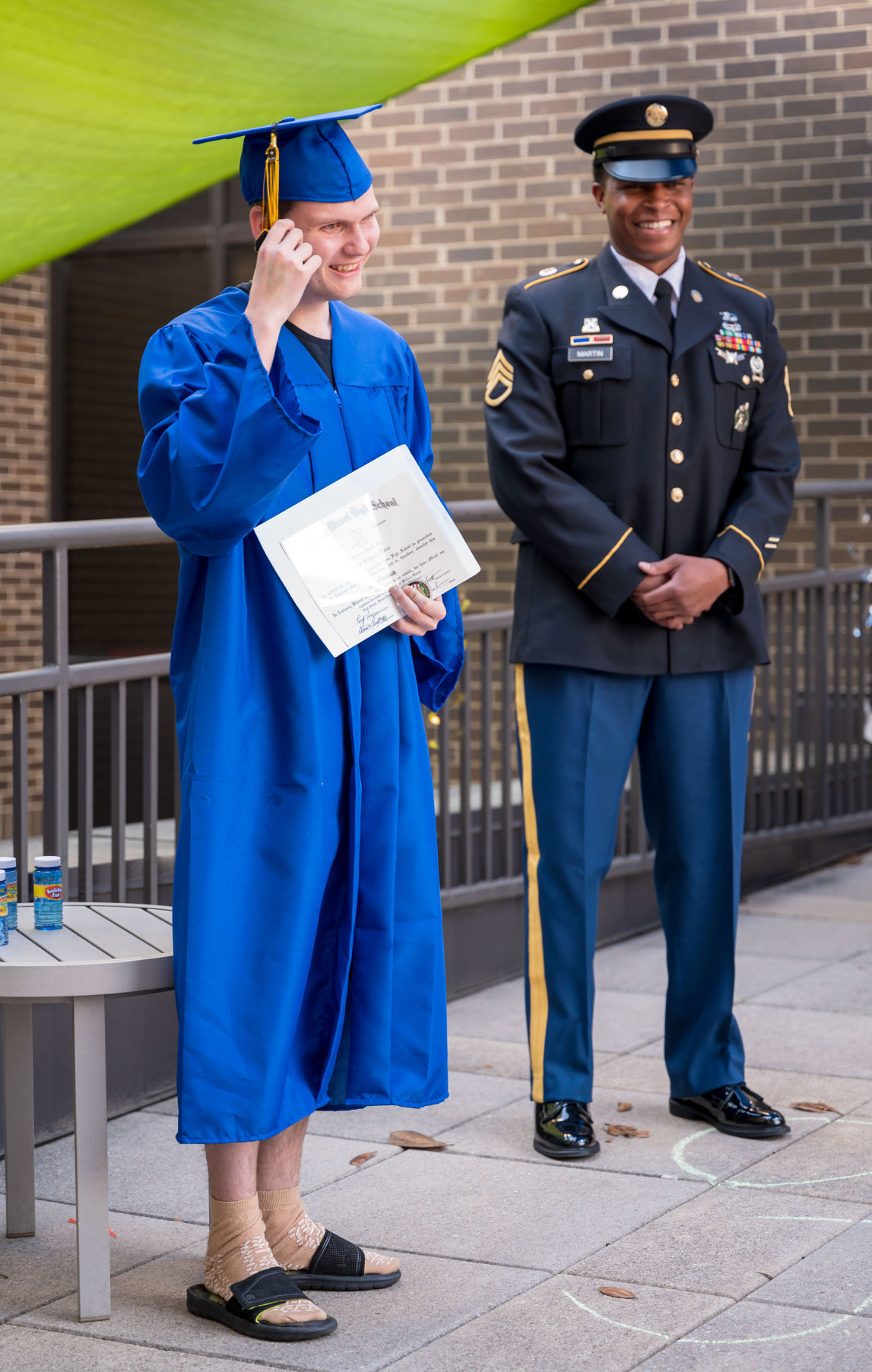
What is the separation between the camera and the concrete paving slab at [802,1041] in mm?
4227

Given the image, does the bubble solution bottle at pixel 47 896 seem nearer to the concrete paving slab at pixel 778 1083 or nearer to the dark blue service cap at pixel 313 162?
the dark blue service cap at pixel 313 162

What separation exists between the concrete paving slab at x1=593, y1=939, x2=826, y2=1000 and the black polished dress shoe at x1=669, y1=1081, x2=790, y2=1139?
44.1 inches

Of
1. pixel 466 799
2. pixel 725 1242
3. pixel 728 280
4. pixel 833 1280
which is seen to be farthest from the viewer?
pixel 466 799

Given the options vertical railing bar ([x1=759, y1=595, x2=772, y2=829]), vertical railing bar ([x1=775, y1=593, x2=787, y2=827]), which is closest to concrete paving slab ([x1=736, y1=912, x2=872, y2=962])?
vertical railing bar ([x1=759, y1=595, x2=772, y2=829])

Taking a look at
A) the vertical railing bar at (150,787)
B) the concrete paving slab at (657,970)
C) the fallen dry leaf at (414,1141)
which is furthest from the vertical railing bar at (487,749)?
the fallen dry leaf at (414,1141)

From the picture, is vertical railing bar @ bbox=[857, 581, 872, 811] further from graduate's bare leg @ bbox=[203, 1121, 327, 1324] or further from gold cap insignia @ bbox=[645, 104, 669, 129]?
graduate's bare leg @ bbox=[203, 1121, 327, 1324]

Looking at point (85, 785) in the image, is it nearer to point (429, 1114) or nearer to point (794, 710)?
point (429, 1114)

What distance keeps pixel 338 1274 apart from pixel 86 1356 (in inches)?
18.1

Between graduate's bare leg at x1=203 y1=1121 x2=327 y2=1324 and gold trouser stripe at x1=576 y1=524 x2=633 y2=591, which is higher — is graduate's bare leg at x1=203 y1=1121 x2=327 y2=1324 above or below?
below

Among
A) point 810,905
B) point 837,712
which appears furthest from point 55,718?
point 837,712

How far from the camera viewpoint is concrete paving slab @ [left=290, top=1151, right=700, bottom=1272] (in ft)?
10.0

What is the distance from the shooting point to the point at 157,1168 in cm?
354

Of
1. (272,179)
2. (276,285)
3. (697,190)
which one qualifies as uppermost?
(697,190)

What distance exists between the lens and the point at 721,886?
3777 millimetres
